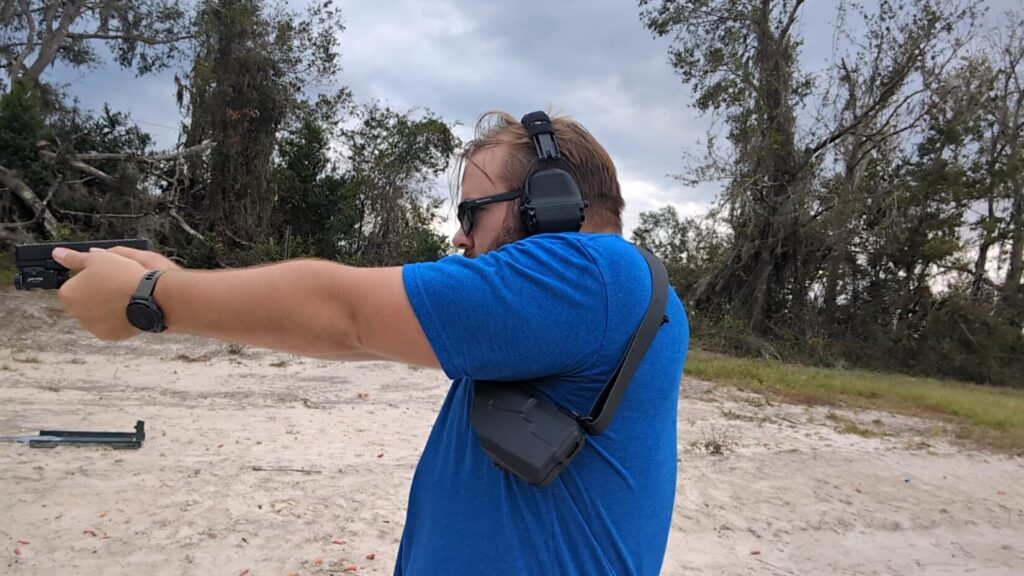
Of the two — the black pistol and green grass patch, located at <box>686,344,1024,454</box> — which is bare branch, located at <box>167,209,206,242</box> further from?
the black pistol

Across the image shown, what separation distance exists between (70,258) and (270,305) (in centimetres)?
50

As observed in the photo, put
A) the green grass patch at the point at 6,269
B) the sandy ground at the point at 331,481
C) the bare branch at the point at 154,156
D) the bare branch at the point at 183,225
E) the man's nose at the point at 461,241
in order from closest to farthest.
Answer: the man's nose at the point at 461,241 < the sandy ground at the point at 331,481 < the green grass patch at the point at 6,269 < the bare branch at the point at 154,156 < the bare branch at the point at 183,225

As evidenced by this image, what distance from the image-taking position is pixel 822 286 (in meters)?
22.3

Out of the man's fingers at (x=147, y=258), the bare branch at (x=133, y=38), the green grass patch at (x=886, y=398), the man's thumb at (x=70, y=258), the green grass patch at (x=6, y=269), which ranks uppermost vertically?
the bare branch at (x=133, y=38)

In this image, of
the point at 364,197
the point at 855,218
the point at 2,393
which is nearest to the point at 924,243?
the point at 855,218

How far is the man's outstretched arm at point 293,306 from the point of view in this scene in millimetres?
970

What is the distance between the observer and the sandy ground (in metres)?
4.11

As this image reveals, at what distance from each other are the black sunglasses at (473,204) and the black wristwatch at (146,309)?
19.6 inches

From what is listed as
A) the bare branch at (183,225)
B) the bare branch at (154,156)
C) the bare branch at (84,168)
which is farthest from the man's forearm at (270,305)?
the bare branch at (154,156)

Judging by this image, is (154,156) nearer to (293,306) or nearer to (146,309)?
(146,309)

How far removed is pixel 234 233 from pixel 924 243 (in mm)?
21411

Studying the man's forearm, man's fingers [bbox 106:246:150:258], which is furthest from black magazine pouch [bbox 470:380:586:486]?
man's fingers [bbox 106:246:150:258]

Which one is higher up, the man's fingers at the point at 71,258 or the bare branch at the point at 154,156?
the bare branch at the point at 154,156

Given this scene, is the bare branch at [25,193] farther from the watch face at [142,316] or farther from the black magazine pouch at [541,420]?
the black magazine pouch at [541,420]
